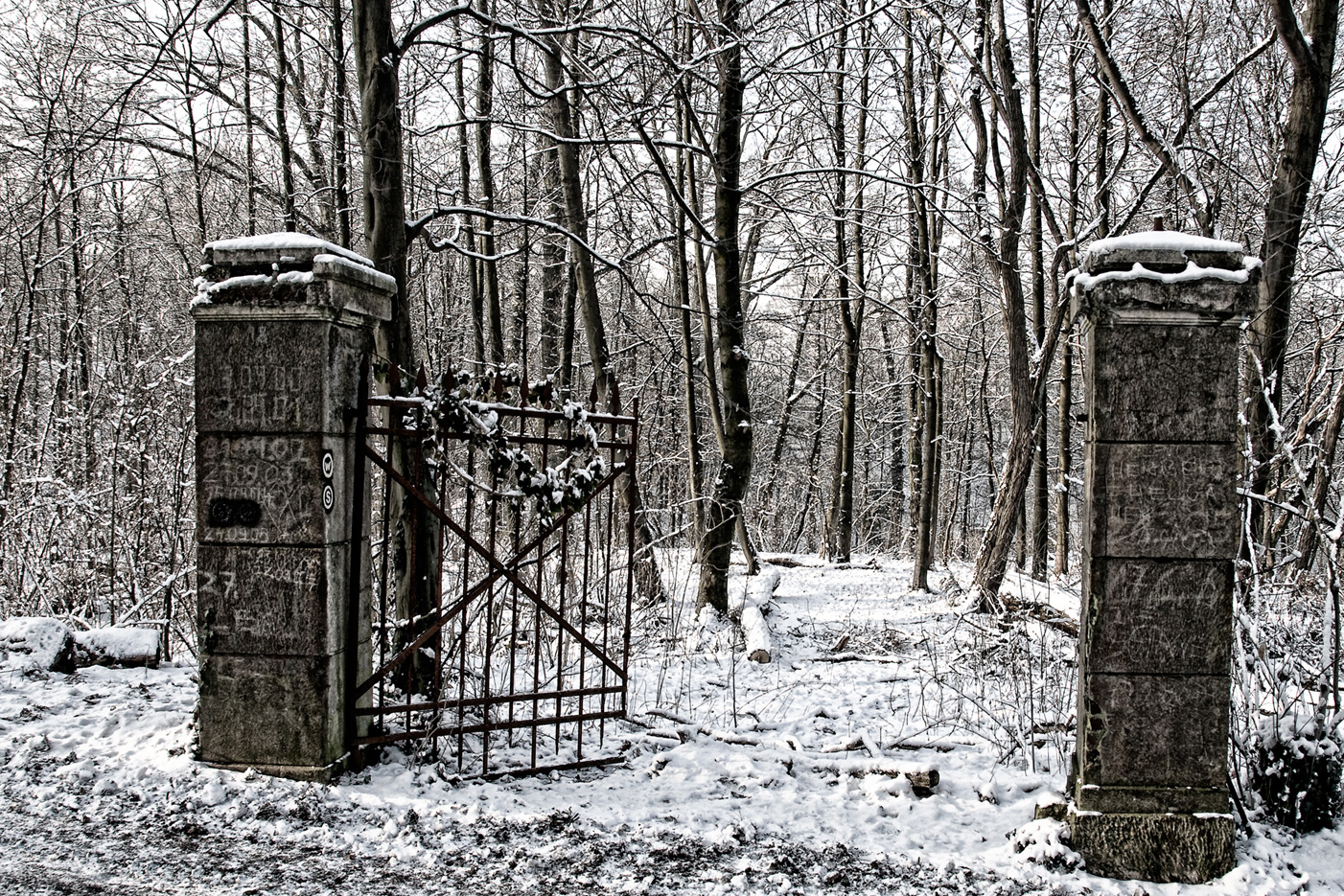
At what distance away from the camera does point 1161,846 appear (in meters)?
3.76

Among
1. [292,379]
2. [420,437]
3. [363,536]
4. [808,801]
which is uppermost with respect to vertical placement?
[292,379]

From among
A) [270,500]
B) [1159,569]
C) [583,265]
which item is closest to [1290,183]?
[1159,569]

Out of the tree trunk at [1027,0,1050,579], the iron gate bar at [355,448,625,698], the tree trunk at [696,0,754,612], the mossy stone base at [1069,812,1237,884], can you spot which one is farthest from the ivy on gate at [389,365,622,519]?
the tree trunk at [1027,0,1050,579]

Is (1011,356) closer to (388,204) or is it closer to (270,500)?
(388,204)

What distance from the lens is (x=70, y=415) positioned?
8688 millimetres

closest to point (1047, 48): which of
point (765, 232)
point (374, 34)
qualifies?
point (765, 232)

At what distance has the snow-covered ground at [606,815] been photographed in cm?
371

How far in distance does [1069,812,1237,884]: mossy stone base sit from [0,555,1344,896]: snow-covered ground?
0.07 meters

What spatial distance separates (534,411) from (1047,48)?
38.5 feet

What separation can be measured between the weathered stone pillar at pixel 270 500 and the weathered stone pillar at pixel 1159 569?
3.52 m

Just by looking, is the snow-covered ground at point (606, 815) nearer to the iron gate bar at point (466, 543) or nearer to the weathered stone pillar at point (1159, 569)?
the weathered stone pillar at point (1159, 569)

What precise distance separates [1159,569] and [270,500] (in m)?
4.10

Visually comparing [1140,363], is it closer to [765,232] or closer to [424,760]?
[424,760]

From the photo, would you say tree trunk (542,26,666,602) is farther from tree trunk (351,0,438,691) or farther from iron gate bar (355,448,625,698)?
iron gate bar (355,448,625,698)
